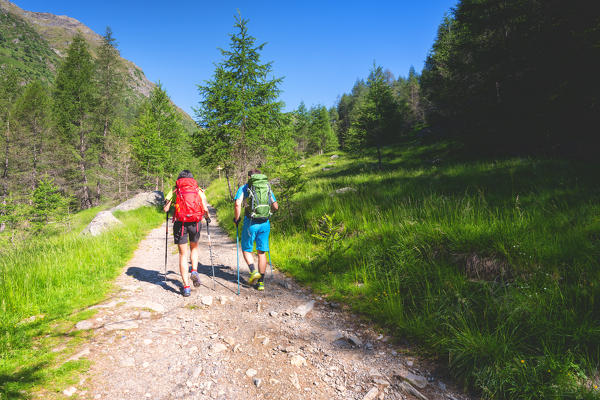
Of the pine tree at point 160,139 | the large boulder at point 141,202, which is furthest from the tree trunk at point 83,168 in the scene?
the large boulder at point 141,202

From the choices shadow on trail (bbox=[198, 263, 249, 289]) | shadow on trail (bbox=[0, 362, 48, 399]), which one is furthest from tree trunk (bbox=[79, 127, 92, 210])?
shadow on trail (bbox=[0, 362, 48, 399])

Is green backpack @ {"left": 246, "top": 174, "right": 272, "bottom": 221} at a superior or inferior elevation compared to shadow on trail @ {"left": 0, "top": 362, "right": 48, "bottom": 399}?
superior

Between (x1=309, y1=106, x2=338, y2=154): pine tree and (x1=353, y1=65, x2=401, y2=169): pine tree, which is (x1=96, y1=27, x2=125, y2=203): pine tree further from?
(x1=309, y1=106, x2=338, y2=154): pine tree

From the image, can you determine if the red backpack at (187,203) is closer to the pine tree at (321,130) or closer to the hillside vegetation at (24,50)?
the pine tree at (321,130)

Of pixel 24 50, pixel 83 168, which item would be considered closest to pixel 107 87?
pixel 83 168

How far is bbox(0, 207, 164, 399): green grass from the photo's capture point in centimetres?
234

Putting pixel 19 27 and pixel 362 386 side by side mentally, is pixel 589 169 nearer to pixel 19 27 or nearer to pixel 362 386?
pixel 362 386

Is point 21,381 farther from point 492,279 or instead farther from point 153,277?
point 492,279

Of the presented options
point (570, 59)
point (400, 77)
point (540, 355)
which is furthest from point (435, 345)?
point (400, 77)

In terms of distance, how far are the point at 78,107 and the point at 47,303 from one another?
1302 inches

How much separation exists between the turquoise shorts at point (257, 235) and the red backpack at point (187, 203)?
3.46 feet

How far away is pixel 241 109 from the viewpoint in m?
13.4

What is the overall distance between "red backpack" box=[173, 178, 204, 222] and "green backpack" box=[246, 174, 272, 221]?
1.02 meters

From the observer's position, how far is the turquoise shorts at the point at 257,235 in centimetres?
506
